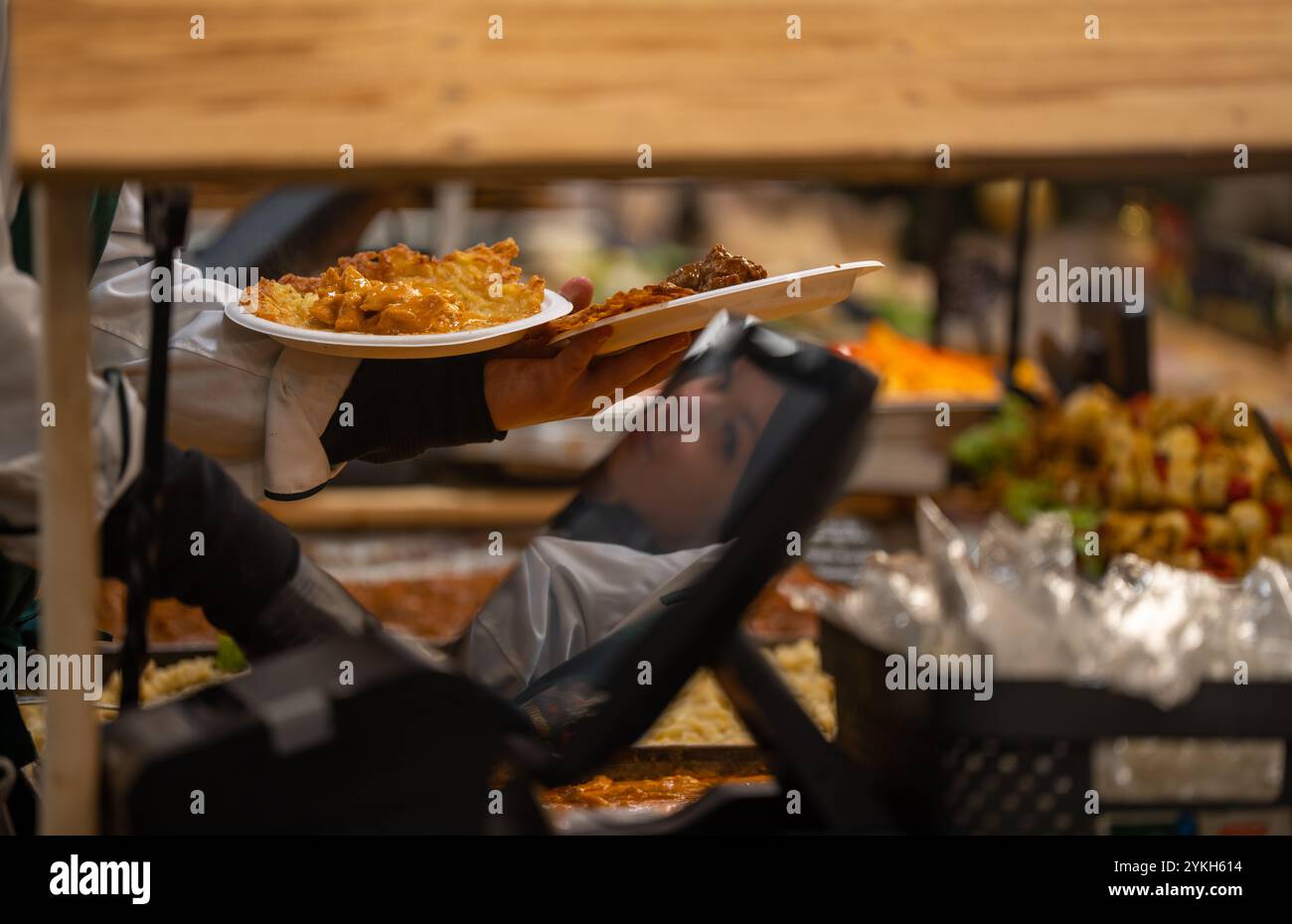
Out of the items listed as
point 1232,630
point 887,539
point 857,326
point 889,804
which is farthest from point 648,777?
point 857,326

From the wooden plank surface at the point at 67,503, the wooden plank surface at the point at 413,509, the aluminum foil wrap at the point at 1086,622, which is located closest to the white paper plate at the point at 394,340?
the wooden plank surface at the point at 67,503

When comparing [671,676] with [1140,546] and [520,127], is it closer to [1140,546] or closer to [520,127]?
[520,127]

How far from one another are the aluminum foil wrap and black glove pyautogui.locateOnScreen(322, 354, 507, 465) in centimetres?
58

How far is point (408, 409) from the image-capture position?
1.55 metres

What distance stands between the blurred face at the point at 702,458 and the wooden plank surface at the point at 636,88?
32 centimetres

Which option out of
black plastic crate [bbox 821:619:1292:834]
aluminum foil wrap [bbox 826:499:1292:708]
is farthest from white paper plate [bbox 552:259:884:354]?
black plastic crate [bbox 821:619:1292:834]

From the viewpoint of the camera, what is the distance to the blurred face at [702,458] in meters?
1.21

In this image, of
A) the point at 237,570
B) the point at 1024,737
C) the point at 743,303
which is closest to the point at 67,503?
the point at 237,570

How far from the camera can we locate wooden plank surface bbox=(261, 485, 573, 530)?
3340 mm

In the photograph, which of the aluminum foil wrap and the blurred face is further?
the blurred face

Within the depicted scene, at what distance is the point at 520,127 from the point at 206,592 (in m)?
0.86

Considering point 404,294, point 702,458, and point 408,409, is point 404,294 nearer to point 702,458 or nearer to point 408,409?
point 408,409

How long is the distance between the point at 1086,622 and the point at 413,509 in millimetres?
2543

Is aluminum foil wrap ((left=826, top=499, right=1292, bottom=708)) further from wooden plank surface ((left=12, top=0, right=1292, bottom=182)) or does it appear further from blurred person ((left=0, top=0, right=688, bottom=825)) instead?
blurred person ((left=0, top=0, right=688, bottom=825))
